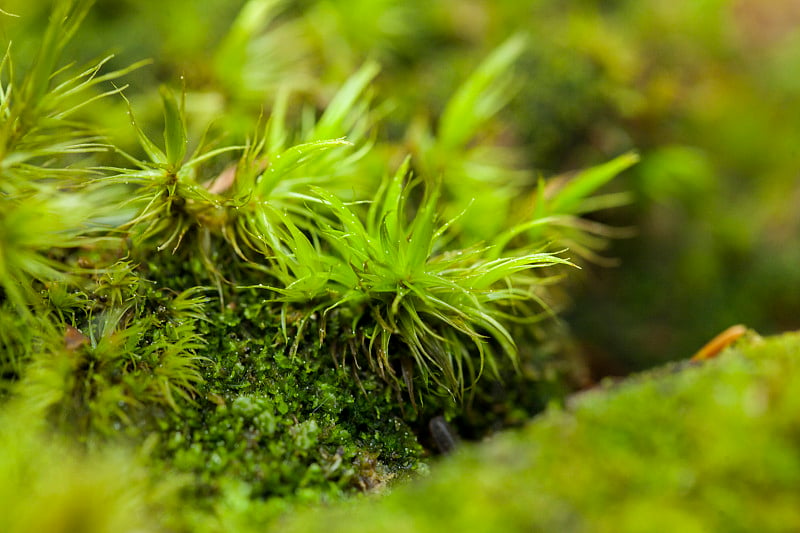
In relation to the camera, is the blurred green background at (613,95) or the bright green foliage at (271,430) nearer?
the bright green foliage at (271,430)

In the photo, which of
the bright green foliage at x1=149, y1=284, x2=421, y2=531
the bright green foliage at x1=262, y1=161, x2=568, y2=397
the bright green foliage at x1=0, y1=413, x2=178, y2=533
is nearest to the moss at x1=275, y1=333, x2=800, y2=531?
the bright green foliage at x1=149, y1=284, x2=421, y2=531

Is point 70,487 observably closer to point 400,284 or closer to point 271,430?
point 271,430

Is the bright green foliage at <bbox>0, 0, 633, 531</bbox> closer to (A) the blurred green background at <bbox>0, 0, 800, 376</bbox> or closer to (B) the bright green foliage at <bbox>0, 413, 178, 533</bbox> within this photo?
(B) the bright green foliage at <bbox>0, 413, 178, 533</bbox>

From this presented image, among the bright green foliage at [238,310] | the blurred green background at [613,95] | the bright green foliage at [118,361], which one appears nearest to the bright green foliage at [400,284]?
the bright green foliage at [238,310]

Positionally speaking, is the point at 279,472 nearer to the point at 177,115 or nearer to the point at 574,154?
the point at 177,115

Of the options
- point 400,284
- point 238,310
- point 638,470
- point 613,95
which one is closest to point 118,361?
point 238,310

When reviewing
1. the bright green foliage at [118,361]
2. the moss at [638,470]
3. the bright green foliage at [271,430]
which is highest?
the bright green foliage at [118,361]

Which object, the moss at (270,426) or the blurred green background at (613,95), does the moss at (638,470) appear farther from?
the blurred green background at (613,95)
